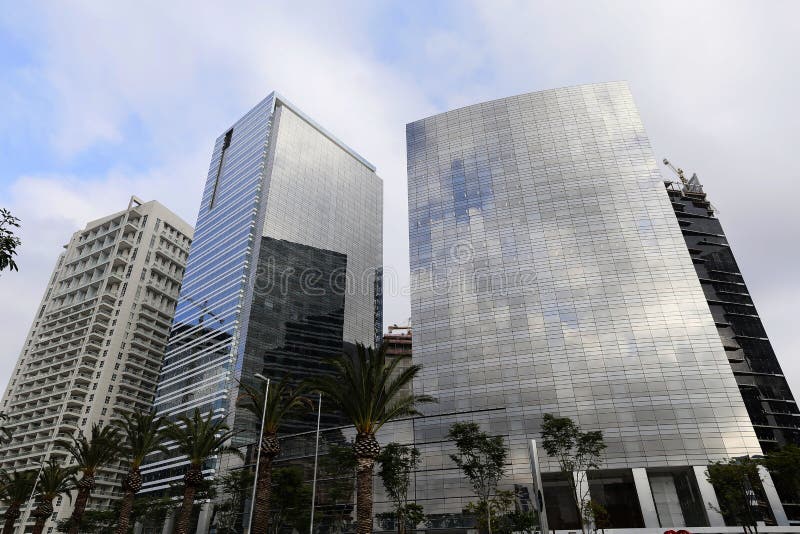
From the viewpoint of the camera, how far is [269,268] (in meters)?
120

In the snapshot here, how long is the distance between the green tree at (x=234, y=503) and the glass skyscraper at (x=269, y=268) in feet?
44.9

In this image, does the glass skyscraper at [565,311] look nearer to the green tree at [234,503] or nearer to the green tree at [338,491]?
the green tree at [338,491]

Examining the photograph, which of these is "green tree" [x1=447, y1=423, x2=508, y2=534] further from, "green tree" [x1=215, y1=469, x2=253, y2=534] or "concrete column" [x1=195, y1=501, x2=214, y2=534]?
"concrete column" [x1=195, y1=501, x2=214, y2=534]

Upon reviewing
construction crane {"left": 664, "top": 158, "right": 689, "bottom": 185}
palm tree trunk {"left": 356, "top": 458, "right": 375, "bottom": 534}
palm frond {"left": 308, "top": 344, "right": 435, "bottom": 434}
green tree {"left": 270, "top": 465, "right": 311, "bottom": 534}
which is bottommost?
palm tree trunk {"left": 356, "top": 458, "right": 375, "bottom": 534}

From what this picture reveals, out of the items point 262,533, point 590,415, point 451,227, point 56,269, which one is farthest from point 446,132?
point 56,269

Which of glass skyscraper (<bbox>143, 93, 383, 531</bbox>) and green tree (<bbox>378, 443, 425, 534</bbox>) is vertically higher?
glass skyscraper (<bbox>143, 93, 383, 531</bbox>)

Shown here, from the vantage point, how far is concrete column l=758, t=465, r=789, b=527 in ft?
178

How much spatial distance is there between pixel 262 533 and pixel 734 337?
8480 centimetres

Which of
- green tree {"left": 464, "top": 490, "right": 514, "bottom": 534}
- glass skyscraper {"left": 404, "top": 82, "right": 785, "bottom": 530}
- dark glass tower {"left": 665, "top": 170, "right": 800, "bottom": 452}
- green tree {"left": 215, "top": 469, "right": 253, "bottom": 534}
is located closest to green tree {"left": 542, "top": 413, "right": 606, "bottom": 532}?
glass skyscraper {"left": 404, "top": 82, "right": 785, "bottom": 530}

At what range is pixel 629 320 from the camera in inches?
2783

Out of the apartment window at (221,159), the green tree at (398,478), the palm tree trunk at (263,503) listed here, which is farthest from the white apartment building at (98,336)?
the palm tree trunk at (263,503)

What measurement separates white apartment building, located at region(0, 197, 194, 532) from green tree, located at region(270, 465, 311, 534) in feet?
220

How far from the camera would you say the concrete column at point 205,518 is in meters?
81.7

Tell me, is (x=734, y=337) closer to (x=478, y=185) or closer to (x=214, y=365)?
(x=478, y=185)
